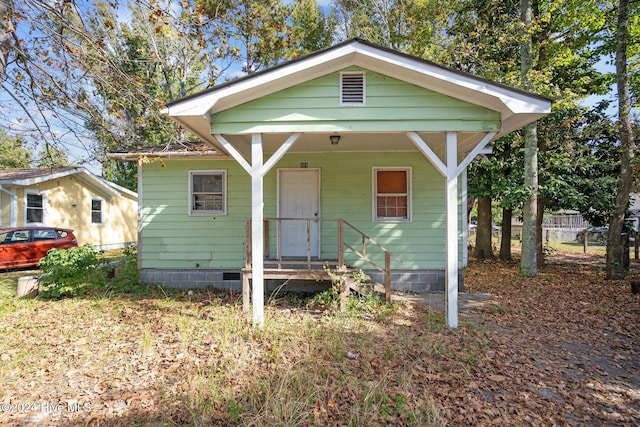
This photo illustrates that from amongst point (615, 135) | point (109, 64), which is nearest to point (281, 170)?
point (109, 64)

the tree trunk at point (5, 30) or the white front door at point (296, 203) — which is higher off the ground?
the tree trunk at point (5, 30)

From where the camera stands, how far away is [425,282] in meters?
7.26

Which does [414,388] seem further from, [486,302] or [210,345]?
[486,302]

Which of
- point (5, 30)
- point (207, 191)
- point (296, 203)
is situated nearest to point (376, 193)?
point (296, 203)

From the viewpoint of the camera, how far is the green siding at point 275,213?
24.1 feet

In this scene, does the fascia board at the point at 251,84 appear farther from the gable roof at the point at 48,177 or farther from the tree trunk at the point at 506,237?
the tree trunk at the point at 506,237

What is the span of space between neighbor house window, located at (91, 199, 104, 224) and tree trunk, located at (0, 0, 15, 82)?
13054 millimetres

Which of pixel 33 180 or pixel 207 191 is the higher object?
pixel 33 180

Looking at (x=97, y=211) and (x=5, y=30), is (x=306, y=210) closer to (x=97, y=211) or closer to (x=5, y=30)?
(x=5, y=30)

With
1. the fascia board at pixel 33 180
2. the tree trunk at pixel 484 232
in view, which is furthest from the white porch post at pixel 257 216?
the fascia board at pixel 33 180

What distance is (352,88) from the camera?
5117 mm

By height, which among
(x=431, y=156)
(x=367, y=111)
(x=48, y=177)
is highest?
(x=367, y=111)

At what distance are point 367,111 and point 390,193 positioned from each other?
2.89 meters

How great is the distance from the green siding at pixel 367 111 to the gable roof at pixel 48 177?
763 cm
